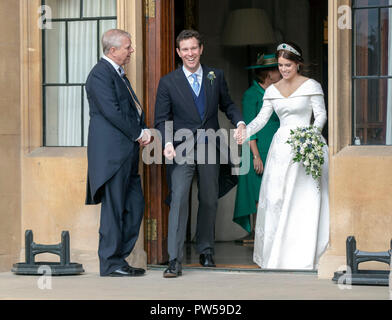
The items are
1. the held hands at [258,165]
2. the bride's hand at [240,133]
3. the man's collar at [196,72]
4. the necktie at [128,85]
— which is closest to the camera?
the necktie at [128,85]

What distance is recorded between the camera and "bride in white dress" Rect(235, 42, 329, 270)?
877 cm

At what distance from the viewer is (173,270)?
8.18 meters

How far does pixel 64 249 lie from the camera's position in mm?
8312

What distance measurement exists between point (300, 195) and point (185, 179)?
1127 millimetres

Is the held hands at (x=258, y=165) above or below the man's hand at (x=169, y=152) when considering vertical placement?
below

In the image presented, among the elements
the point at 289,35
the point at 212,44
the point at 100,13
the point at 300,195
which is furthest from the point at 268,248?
the point at 289,35

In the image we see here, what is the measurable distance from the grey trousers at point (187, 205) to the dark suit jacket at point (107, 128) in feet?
1.59

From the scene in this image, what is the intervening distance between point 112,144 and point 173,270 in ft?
3.78

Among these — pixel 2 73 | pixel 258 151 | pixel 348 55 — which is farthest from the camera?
pixel 258 151

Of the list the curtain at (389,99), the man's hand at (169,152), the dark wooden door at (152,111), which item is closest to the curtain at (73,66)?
the dark wooden door at (152,111)

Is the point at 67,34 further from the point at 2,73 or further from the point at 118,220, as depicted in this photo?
the point at 118,220

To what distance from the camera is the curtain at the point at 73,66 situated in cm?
892

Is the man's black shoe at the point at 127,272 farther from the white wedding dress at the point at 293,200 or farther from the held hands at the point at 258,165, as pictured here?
the held hands at the point at 258,165

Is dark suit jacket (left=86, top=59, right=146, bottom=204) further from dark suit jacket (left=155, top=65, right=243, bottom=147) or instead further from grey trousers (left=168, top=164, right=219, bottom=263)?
grey trousers (left=168, top=164, right=219, bottom=263)
